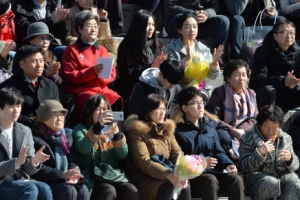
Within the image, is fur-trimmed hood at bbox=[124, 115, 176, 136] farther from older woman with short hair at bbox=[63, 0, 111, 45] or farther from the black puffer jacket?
older woman with short hair at bbox=[63, 0, 111, 45]

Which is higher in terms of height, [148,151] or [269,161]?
[148,151]

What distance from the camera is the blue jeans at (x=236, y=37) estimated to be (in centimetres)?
1025

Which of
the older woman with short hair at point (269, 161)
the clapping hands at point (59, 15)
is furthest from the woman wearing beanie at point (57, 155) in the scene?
the clapping hands at point (59, 15)

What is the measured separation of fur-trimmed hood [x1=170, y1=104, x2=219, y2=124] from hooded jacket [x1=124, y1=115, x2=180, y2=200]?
0.29 m

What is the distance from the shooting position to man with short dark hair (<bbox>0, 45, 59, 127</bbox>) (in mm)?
8039

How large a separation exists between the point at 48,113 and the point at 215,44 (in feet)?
11.0

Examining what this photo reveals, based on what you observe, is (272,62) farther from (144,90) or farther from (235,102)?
(144,90)

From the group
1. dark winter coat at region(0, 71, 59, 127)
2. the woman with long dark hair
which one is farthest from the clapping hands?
dark winter coat at region(0, 71, 59, 127)

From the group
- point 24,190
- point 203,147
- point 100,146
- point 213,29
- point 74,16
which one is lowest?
point 203,147

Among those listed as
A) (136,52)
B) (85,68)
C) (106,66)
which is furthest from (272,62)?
(85,68)

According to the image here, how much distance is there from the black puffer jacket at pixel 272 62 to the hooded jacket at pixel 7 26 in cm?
270

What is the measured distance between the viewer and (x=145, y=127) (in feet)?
25.4

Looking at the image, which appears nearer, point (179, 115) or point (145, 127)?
point (145, 127)

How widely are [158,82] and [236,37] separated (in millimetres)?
2120
